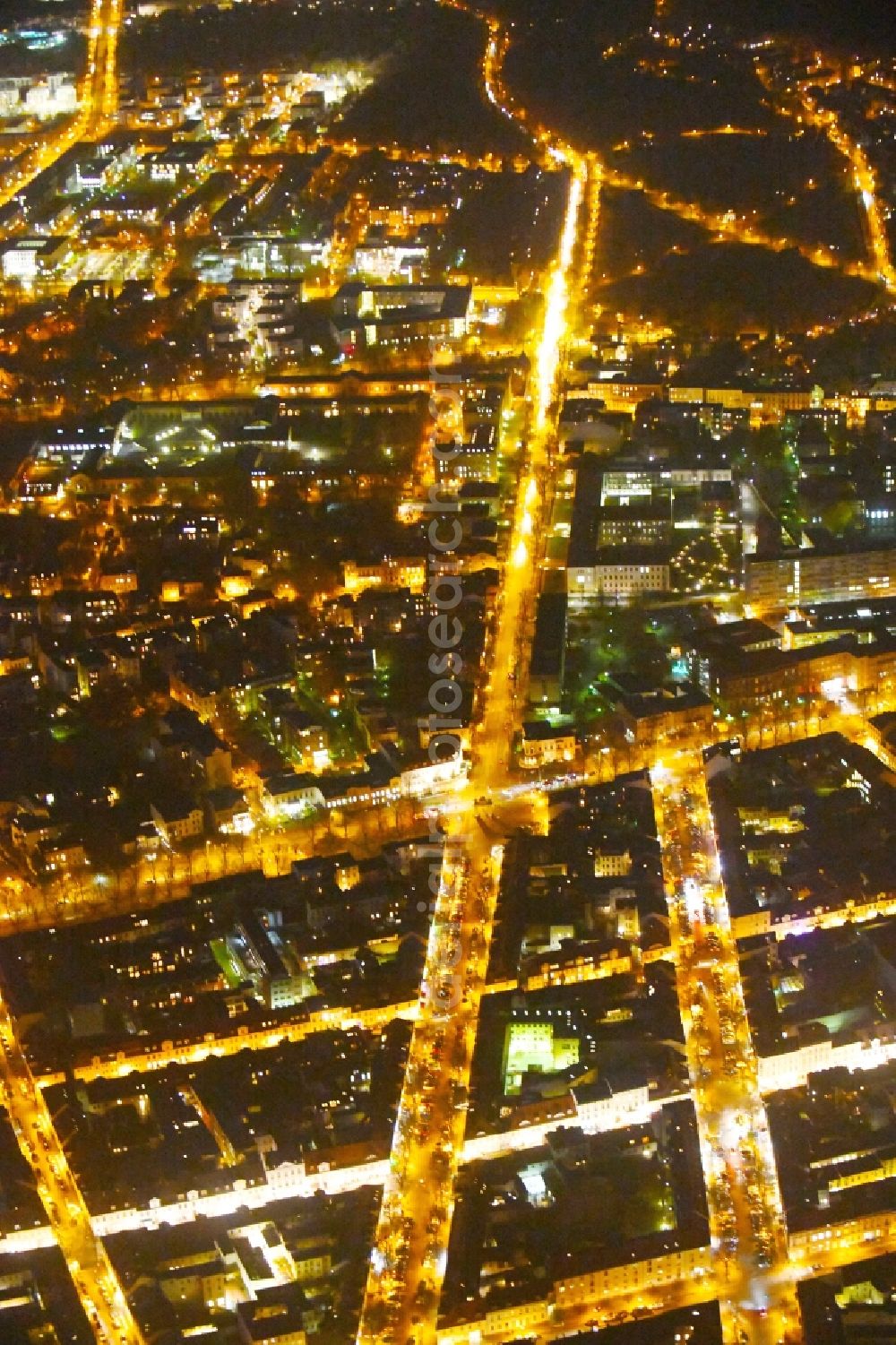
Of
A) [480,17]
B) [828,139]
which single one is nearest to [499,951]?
[828,139]

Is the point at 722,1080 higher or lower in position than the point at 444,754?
lower

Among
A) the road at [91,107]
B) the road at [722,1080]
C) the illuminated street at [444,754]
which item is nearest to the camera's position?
the road at [722,1080]

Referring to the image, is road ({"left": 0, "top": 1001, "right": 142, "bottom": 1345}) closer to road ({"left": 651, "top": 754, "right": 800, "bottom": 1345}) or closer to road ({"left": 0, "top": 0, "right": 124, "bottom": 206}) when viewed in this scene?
road ({"left": 651, "top": 754, "right": 800, "bottom": 1345})

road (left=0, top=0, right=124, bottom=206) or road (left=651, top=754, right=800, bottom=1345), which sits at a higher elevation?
road (left=0, top=0, right=124, bottom=206)

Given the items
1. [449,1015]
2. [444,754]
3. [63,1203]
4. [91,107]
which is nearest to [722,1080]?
[449,1015]

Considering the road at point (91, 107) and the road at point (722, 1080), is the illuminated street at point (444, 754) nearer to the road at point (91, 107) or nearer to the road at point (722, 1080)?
the road at point (722, 1080)

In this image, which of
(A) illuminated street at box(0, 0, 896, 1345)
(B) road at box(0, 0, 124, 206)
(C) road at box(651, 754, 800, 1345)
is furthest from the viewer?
(B) road at box(0, 0, 124, 206)

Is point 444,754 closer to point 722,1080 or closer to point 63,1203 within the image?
point 722,1080

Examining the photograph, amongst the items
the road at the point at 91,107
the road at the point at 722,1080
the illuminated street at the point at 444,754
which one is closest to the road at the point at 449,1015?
the illuminated street at the point at 444,754

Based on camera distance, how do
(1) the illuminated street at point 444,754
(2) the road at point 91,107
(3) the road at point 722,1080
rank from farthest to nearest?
(2) the road at point 91,107 → (1) the illuminated street at point 444,754 → (3) the road at point 722,1080

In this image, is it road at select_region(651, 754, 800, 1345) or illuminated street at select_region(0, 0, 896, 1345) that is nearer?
road at select_region(651, 754, 800, 1345)

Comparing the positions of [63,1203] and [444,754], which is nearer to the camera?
[63,1203]

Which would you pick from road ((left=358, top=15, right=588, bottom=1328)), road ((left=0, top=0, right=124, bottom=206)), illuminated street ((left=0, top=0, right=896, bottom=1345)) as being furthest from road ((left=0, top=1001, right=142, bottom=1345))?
road ((left=0, top=0, right=124, bottom=206))
